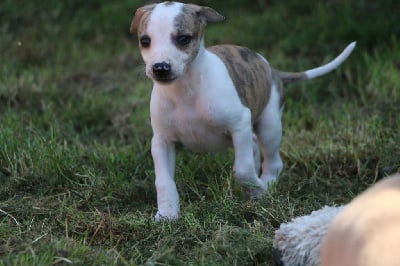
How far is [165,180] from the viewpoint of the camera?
14.7 feet

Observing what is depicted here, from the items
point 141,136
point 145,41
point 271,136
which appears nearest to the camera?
point 145,41

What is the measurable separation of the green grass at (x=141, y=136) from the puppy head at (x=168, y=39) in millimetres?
706

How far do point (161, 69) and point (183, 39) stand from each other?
0.23 meters

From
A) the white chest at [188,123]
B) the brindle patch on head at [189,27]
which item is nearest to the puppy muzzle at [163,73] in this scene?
the brindle patch on head at [189,27]

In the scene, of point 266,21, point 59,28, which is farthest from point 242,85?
point 59,28

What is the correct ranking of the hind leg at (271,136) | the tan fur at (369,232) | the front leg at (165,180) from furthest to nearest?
the hind leg at (271,136) < the front leg at (165,180) < the tan fur at (369,232)

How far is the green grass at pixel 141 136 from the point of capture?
3.90 m

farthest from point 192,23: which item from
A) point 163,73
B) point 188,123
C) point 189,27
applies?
point 188,123

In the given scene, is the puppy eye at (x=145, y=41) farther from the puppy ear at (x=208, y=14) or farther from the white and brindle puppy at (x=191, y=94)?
the puppy ear at (x=208, y=14)

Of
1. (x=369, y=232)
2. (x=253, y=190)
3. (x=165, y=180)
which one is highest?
(x=369, y=232)

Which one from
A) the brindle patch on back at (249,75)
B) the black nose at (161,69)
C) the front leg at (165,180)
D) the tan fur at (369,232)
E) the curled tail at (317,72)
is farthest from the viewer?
the curled tail at (317,72)

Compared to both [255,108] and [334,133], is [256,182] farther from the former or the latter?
[334,133]

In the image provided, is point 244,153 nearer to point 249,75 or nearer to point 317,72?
point 249,75

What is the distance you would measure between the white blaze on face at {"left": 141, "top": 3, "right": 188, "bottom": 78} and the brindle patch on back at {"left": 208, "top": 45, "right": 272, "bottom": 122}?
0.50 meters
